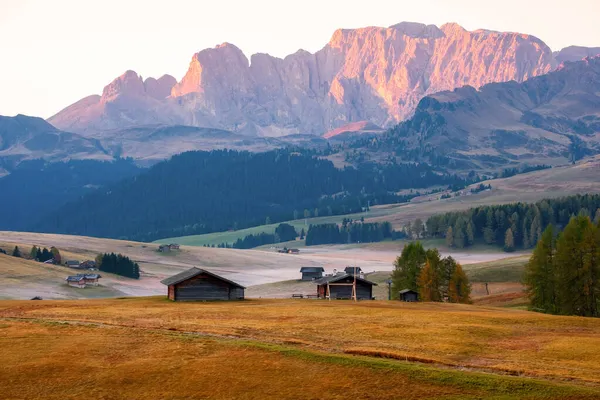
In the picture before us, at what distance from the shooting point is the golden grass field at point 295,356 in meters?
44.4

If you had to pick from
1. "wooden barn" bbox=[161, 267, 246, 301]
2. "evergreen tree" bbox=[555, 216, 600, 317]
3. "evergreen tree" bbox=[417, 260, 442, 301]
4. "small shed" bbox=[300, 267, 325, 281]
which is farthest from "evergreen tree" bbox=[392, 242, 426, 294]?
"small shed" bbox=[300, 267, 325, 281]

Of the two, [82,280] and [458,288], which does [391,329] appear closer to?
[458,288]

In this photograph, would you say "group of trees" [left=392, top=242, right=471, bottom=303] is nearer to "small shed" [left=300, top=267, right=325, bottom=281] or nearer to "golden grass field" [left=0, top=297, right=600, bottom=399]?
"golden grass field" [left=0, top=297, right=600, bottom=399]

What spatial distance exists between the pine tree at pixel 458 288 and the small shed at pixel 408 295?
1041 centimetres

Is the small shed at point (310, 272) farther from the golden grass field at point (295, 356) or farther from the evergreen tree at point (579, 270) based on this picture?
the golden grass field at point (295, 356)

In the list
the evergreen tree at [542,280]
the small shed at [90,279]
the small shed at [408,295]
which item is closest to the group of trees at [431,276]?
the small shed at [408,295]

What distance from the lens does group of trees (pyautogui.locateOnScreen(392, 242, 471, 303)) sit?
124 m

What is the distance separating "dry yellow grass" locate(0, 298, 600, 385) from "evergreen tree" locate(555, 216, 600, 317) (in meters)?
25.7

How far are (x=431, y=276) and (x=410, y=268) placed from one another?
5.73 metres

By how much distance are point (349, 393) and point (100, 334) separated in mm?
23579

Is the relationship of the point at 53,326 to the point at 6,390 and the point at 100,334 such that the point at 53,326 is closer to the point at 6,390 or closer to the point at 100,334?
the point at 100,334

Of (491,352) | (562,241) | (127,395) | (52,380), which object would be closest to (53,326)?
(52,380)

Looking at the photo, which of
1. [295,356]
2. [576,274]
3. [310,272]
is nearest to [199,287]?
[576,274]

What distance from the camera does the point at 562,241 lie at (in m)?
105
